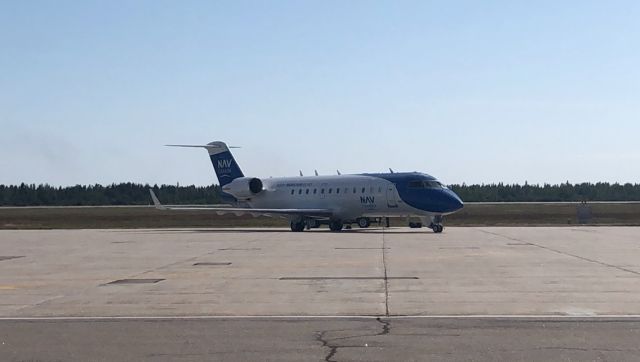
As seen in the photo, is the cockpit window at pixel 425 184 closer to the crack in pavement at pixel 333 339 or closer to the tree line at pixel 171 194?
the crack in pavement at pixel 333 339

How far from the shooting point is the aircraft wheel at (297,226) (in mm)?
52781

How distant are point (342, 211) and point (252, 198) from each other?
329 inches

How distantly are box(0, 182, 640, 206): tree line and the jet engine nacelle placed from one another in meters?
82.5

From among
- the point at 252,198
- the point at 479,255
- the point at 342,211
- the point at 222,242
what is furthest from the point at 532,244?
the point at 252,198

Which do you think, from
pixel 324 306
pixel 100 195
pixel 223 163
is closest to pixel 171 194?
pixel 100 195

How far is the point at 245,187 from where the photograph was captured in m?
57.2

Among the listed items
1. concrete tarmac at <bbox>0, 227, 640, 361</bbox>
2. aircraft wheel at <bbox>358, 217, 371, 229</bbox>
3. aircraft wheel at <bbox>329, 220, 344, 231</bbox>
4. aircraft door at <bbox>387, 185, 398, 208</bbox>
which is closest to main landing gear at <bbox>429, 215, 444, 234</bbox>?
aircraft door at <bbox>387, 185, 398, 208</bbox>

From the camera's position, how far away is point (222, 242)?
36.1 metres

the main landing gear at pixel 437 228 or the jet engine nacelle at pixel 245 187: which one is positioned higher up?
the jet engine nacelle at pixel 245 187

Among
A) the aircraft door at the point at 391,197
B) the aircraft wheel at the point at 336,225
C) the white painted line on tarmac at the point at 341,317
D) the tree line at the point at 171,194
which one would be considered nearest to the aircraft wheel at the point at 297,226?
the aircraft wheel at the point at 336,225

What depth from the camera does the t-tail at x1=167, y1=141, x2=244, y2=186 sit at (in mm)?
60188

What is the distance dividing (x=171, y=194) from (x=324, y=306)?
13830 centimetres

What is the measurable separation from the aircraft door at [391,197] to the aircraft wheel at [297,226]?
6909mm

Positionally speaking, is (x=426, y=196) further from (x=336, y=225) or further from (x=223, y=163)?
(x=223, y=163)
